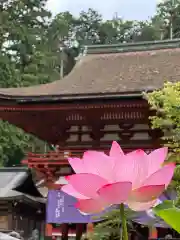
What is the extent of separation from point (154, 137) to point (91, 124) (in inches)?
56.9

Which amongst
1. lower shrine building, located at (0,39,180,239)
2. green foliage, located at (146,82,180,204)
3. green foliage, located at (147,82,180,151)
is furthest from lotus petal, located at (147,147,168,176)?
lower shrine building, located at (0,39,180,239)

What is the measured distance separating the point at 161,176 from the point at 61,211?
11072 millimetres

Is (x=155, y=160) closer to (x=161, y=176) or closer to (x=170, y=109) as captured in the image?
(x=161, y=176)

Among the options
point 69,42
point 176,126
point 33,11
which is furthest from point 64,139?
point 69,42

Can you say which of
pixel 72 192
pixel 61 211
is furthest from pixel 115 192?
pixel 61 211

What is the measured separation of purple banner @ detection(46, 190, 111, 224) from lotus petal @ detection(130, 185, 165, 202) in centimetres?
1084

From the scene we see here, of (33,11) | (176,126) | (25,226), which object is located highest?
(33,11)

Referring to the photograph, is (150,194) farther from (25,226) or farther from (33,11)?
(33,11)

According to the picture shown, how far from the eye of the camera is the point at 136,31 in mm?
51844

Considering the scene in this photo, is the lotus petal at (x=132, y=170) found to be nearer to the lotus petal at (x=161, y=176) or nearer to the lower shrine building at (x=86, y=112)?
the lotus petal at (x=161, y=176)

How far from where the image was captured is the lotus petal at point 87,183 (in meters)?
1.12

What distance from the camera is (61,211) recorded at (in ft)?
39.4

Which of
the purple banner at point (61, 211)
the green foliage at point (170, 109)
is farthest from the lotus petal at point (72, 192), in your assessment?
the purple banner at point (61, 211)

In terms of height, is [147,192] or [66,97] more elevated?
[147,192]
